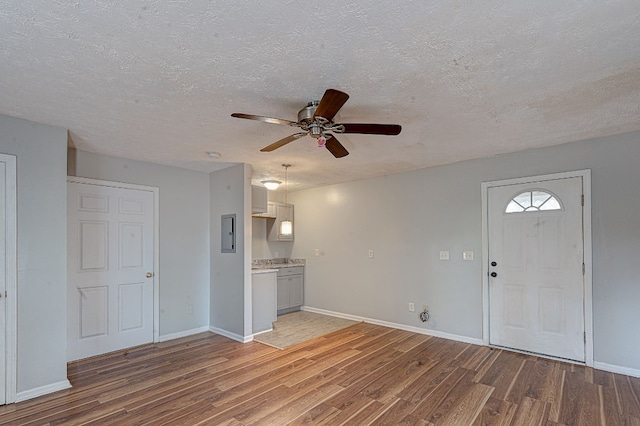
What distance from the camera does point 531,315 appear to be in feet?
13.4

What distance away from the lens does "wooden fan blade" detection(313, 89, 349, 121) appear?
6.82 feet

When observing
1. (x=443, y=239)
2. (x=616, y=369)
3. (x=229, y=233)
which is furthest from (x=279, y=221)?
(x=616, y=369)

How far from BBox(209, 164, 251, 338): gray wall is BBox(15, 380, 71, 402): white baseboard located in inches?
78.9

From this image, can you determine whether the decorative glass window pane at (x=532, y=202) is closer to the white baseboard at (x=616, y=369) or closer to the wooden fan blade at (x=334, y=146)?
the white baseboard at (x=616, y=369)

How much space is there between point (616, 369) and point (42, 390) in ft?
18.4

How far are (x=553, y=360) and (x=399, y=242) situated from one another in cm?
239

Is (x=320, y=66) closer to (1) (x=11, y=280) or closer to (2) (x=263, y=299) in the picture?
(1) (x=11, y=280)

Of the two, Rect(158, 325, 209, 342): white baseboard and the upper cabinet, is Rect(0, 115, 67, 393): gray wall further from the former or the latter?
the upper cabinet

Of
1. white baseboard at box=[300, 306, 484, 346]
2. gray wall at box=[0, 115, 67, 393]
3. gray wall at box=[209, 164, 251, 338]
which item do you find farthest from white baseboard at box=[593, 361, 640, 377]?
gray wall at box=[0, 115, 67, 393]

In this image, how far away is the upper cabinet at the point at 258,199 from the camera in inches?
212

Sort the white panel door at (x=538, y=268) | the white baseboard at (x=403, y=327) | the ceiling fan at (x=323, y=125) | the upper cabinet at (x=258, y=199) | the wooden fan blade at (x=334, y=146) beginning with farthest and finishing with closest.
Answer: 1. the upper cabinet at (x=258, y=199)
2. the white baseboard at (x=403, y=327)
3. the white panel door at (x=538, y=268)
4. the wooden fan blade at (x=334, y=146)
5. the ceiling fan at (x=323, y=125)

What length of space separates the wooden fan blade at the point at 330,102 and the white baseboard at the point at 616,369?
388 cm

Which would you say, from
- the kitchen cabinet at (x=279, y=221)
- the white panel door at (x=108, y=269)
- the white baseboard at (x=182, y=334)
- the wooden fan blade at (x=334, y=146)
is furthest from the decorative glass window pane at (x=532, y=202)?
the white panel door at (x=108, y=269)

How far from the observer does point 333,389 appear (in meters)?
3.20
